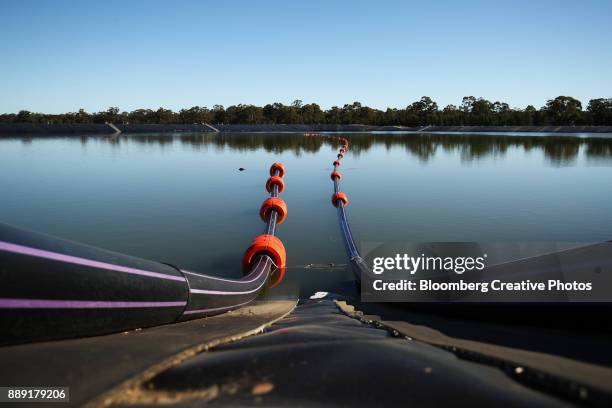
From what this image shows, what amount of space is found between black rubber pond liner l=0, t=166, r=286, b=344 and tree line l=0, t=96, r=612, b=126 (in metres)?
84.9

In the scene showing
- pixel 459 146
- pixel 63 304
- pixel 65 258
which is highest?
pixel 459 146

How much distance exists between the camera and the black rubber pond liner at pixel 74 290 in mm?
1795

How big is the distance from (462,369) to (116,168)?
64.7 ft

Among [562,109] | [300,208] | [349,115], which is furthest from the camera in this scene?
[349,115]

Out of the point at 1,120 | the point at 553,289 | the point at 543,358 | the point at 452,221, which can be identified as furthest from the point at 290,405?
the point at 1,120

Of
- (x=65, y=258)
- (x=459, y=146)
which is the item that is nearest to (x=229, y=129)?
(x=459, y=146)

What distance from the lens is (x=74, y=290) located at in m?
1.98

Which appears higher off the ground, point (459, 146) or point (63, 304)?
point (459, 146)

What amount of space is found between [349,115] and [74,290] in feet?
314

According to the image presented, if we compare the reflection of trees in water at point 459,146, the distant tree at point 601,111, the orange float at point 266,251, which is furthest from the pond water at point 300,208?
the distant tree at point 601,111

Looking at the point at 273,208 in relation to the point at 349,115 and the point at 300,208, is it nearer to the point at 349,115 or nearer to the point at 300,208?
the point at 300,208

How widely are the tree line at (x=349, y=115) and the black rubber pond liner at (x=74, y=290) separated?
8491 centimetres

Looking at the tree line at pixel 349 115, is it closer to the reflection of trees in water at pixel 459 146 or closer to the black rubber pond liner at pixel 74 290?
the reflection of trees in water at pixel 459 146

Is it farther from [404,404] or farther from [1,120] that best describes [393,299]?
[1,120]
